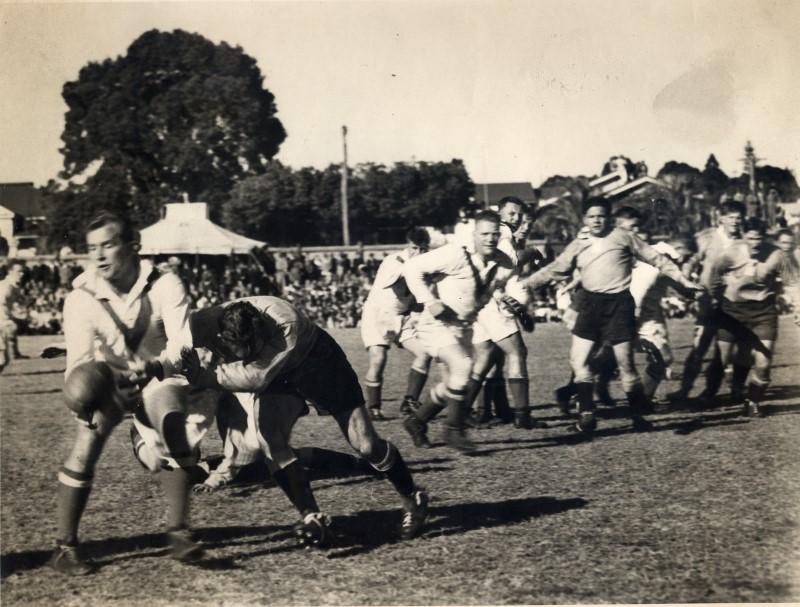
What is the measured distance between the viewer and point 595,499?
4.81 m

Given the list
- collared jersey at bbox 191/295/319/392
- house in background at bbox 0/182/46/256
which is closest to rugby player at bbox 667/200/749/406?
collared jersey at bbox 191/295/319/392

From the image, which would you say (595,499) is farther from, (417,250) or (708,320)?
(708,320)

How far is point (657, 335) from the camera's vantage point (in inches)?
317

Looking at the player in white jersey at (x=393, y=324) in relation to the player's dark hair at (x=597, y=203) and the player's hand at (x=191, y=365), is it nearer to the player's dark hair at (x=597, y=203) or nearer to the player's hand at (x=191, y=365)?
the player's dark hair at (x=597, y=203)

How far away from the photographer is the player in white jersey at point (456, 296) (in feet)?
19.2

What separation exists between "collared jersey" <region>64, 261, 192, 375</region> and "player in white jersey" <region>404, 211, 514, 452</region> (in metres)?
1.98

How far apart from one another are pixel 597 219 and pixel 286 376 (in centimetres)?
329

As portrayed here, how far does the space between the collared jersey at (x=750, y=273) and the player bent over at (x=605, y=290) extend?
741 millimetres

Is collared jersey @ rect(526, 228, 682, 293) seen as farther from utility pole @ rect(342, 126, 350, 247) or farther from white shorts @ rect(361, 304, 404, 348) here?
utility pole @ rect(342, 126, 350, 247)

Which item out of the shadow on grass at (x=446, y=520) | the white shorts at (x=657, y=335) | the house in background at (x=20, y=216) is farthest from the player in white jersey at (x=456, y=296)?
the house in background at (x=20, y=216)

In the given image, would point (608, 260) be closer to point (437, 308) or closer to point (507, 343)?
point (507, 343)

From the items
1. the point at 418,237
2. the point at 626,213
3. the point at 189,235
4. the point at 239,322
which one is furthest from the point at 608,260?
the point at 189,235

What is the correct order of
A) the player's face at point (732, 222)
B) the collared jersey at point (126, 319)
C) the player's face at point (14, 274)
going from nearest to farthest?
the collared jersey at point (126, 319) < the player's face at point (732, 222) < the player's face at point (14, 274)

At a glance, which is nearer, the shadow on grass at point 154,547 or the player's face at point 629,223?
the shadow on grass at point 154,547
